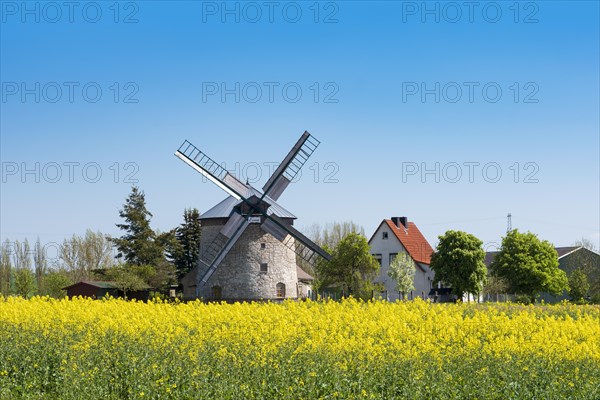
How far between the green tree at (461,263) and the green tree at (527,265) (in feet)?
11.2

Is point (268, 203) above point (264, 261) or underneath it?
above

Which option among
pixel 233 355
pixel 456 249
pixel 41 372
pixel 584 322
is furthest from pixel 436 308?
pixel 456 249

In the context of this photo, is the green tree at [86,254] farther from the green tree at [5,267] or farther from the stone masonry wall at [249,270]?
the stone masonry wall at [249,270]

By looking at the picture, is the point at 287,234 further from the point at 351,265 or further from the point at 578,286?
the point at 578,286

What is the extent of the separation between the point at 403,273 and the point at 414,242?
31.9 ft

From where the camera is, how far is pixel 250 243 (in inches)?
1822

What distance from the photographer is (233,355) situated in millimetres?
14977

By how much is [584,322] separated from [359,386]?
416 inches

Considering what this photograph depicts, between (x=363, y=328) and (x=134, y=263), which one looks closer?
(x=363, y=328)

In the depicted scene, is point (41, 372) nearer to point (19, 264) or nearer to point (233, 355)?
point (233, 355)

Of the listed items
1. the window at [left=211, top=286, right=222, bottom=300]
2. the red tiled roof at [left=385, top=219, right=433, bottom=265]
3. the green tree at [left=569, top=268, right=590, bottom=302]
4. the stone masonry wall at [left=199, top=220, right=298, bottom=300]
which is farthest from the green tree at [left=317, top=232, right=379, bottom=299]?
the green tree at [left=569, top=268, right=590, bottom=302]

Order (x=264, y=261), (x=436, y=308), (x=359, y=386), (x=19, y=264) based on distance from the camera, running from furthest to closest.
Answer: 1. (x=19, y=264)
2. (x=264, y=261)
3. (x=436, y=308)
4. (x=359, y=386)

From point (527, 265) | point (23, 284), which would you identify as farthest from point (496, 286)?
point (23, 284)

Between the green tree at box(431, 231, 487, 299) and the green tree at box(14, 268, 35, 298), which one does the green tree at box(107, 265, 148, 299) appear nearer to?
the green tree at box(14, 268, 35, 298)
